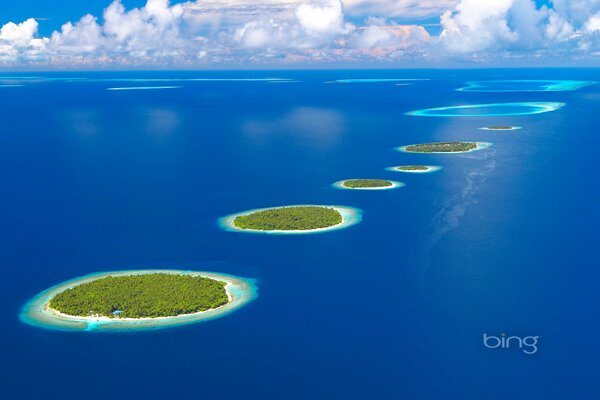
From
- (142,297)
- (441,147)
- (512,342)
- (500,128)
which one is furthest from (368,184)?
(500,128)

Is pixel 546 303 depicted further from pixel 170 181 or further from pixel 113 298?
pixel 170 181

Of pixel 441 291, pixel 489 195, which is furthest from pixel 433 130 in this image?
pixel 441 291

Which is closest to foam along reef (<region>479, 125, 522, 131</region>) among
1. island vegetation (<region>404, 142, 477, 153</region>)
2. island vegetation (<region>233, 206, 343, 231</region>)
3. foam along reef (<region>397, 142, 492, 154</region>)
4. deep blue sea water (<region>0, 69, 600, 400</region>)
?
foam along reef (<region>397, 142, 492, 154</region>)

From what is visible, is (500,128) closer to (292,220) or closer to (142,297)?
(292,220)

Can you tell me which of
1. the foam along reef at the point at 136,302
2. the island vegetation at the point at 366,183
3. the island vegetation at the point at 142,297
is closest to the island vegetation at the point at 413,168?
the island vegetation at the point at 366,183

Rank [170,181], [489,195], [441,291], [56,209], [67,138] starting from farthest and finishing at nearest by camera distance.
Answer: [67,138] < [170,181] < [489,195] < [56,209] < [441,291]

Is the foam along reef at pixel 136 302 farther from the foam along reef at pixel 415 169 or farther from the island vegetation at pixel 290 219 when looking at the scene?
the foam along reef at pixel 415 169

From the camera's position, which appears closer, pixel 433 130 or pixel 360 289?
pixel 360 289
